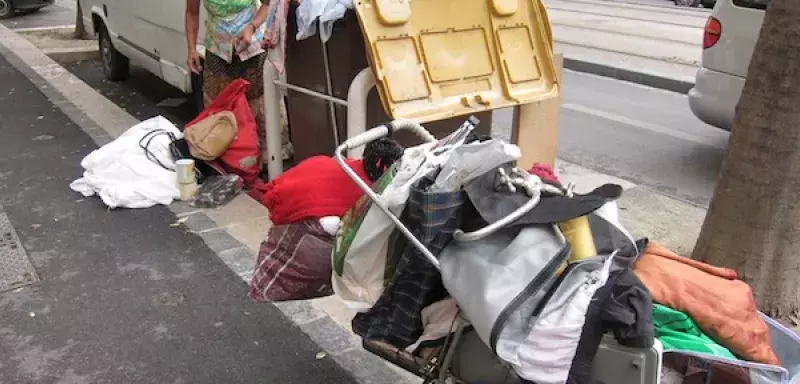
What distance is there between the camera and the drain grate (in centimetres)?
396

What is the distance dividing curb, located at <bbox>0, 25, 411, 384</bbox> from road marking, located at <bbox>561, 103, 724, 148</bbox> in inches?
176

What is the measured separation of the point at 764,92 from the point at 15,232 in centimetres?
426

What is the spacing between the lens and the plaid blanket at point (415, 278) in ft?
6.44

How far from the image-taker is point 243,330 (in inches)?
137

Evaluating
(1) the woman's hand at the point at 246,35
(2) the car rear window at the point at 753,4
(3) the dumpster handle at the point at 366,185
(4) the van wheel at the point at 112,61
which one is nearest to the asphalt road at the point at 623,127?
(4) the van wheel at the point at 112,61

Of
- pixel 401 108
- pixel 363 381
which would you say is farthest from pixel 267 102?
pixel 363 381

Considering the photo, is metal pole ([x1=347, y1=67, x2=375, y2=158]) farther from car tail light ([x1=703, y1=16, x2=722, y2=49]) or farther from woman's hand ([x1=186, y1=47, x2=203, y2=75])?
car tail light ([x1=703, y1=16, x2=722, y2=49])

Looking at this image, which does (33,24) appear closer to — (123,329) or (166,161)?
(166,161)

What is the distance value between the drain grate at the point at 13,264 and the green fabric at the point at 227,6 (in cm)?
193

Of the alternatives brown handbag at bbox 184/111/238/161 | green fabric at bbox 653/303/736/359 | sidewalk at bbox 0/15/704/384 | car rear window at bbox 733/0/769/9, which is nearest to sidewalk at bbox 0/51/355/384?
sidewalk at bbox 0/15/704/384

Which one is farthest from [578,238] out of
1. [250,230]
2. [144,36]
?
[144,36]

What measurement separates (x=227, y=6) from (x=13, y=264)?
2.14 m

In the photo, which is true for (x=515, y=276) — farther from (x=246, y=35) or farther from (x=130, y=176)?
(x=130, y=176)

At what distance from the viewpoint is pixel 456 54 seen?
415 cm
